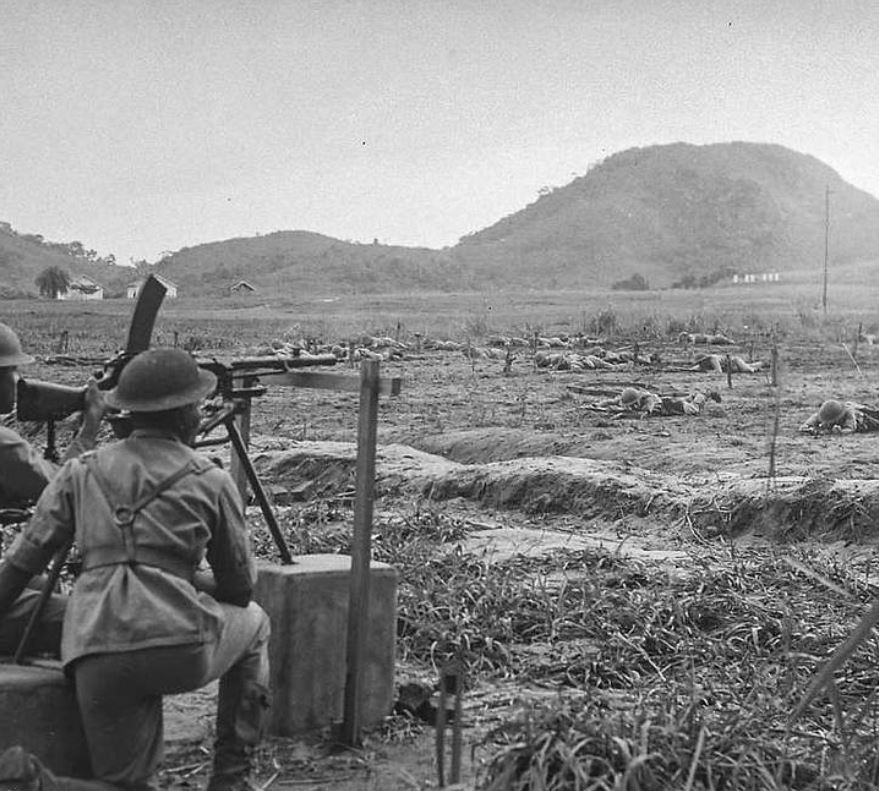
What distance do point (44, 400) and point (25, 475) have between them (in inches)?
11.9

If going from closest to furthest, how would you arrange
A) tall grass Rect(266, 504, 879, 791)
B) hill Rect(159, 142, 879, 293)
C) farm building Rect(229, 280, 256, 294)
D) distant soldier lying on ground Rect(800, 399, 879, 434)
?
tall grass Rect(266, 504, 879, 791)
distant soldier lying on ground Rect(800, 399, 879, 434)
farm building Rect(229, 280, 256, 294)
hill Rect(159, 142, 879, 293)

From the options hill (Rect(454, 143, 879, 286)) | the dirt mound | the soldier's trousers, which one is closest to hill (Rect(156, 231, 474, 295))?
hill (Rect(454, 143, 879, 286))

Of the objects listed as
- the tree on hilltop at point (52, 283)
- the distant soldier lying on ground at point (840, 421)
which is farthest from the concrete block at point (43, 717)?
the tree on hilltop at point (52, 283)

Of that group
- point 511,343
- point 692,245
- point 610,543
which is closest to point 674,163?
point 692,245

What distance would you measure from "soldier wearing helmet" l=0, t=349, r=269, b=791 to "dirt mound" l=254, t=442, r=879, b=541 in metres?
5.02

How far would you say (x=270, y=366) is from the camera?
4793 mm

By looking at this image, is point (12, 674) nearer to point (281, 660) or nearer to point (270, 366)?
point (281, 660)

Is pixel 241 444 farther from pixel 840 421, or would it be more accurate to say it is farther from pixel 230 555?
pixel 840 421

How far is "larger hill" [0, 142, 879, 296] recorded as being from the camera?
81.9m

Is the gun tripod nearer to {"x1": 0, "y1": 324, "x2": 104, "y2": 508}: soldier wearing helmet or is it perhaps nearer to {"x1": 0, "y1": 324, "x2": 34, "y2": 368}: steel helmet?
{"x1": 0, "y1": 324, "x2": 104, "y2": 508}: soldier wearing helmet

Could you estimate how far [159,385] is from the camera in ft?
12.3

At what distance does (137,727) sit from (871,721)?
241 cm

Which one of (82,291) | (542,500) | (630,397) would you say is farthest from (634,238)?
(542,500)

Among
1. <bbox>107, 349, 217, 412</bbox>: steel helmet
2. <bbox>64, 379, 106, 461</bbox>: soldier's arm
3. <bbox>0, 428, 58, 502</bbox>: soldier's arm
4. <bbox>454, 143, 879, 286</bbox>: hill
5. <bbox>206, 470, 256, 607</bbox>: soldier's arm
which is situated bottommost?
<bbox>206, 470, 256, 607</bbox>: soldier's arm
